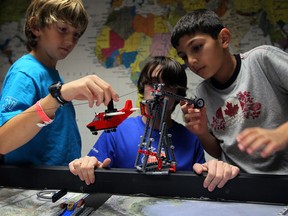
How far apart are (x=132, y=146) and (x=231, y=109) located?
1.39 feet

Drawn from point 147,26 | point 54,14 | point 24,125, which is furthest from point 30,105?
point 147,26

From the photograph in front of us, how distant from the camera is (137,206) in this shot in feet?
2.55

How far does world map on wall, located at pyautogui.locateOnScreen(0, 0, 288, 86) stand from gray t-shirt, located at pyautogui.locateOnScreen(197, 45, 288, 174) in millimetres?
970

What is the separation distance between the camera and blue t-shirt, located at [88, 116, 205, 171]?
1143mm

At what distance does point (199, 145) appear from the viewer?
120 cm

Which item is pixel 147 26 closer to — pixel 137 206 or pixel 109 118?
pixel 109 118

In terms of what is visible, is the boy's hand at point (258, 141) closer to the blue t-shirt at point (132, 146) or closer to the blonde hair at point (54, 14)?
the blue t-shirt at point (132, 146)

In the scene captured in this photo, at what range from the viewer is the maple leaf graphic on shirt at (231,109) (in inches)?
45.2

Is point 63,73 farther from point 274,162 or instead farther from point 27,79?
point 274,162

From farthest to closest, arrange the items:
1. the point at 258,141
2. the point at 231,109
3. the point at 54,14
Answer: the point at 231,109 < the point at 54,14 < the point at 258,141

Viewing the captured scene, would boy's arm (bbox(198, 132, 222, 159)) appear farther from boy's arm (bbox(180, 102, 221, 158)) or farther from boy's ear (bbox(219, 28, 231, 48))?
boy's ear (bbox(219, 28, 231, 48))

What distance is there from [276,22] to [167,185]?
164cm

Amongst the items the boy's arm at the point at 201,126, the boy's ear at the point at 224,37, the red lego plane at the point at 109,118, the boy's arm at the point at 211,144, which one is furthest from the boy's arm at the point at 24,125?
the boy's ear at the point at 224,37

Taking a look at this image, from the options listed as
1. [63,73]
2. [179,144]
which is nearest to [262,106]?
[179,144]
